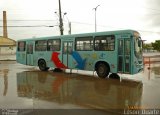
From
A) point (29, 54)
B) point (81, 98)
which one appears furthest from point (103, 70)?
point (29, 54)

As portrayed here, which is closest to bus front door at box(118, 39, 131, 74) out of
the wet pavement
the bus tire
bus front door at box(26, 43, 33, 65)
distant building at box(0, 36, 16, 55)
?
the wet pavement

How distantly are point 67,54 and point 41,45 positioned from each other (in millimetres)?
3320

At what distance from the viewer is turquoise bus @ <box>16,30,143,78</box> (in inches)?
597

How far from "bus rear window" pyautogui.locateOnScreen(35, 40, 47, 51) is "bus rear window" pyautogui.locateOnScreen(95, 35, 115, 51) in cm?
569

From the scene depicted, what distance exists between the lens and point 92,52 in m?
17.0

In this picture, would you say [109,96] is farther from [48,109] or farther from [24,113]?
[24,113]

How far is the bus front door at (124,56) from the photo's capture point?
15016 mm

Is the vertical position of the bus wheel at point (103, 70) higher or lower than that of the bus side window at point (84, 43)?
lower

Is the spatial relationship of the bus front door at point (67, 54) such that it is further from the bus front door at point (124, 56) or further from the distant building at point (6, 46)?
the distant building at point (6, 46)

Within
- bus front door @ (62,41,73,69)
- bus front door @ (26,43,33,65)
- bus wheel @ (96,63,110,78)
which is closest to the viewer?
bus wheel @ (96,63,110,78)

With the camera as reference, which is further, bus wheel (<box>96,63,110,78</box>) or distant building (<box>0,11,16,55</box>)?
distant building (<box>0,11,16,55</box>)

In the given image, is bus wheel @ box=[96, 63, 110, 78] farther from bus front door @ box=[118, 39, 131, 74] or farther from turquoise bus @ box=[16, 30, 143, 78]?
bus front door @ box=[118, 39, 131, 74]

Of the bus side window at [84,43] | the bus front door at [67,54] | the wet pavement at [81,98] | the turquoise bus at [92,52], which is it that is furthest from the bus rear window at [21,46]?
the wet pavement at [81,98]

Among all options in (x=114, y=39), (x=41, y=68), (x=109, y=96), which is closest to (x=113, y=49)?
(x=114, y=39)
